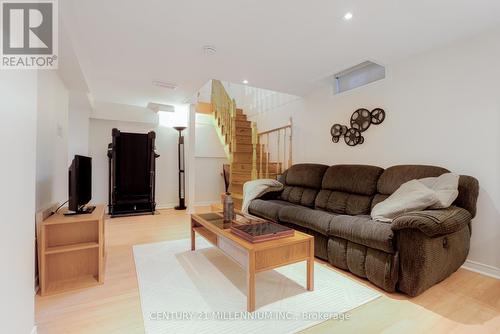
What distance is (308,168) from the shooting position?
369 cm

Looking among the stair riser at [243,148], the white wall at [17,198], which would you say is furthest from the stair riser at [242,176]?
the white wall at [17,198]

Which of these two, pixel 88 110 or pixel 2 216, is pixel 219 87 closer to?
pixel 88 110

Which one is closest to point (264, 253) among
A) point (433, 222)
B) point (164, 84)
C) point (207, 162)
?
point (433, 222)

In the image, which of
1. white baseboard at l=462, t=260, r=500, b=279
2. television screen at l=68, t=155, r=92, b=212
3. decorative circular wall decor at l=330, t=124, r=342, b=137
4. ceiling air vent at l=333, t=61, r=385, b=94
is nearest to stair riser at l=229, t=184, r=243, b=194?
decorative circular wall decor at l=330, t=124, r=342, b=137

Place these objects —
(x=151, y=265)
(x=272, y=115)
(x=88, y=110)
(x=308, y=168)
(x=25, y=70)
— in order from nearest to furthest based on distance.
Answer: (x=25, y=70), (x=151, y=265), (x=308, y=168), (x=88, y=110), (x=272, y=115)

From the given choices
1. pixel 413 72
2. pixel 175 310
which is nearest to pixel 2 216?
pixel 175 310

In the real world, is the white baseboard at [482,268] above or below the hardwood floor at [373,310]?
above

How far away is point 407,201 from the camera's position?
210 centimetres

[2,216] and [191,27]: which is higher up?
[191,27]

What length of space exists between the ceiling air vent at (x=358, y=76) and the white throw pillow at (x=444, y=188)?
158 centimetres

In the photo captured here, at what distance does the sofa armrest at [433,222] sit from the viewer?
5.62 feet

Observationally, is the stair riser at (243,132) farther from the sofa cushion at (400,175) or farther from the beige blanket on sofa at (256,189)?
the sofa cushion at (400,175)

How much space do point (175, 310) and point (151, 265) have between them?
869mm

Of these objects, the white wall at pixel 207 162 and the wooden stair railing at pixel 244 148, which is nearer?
the wooden stair railing at pixel 244 148
